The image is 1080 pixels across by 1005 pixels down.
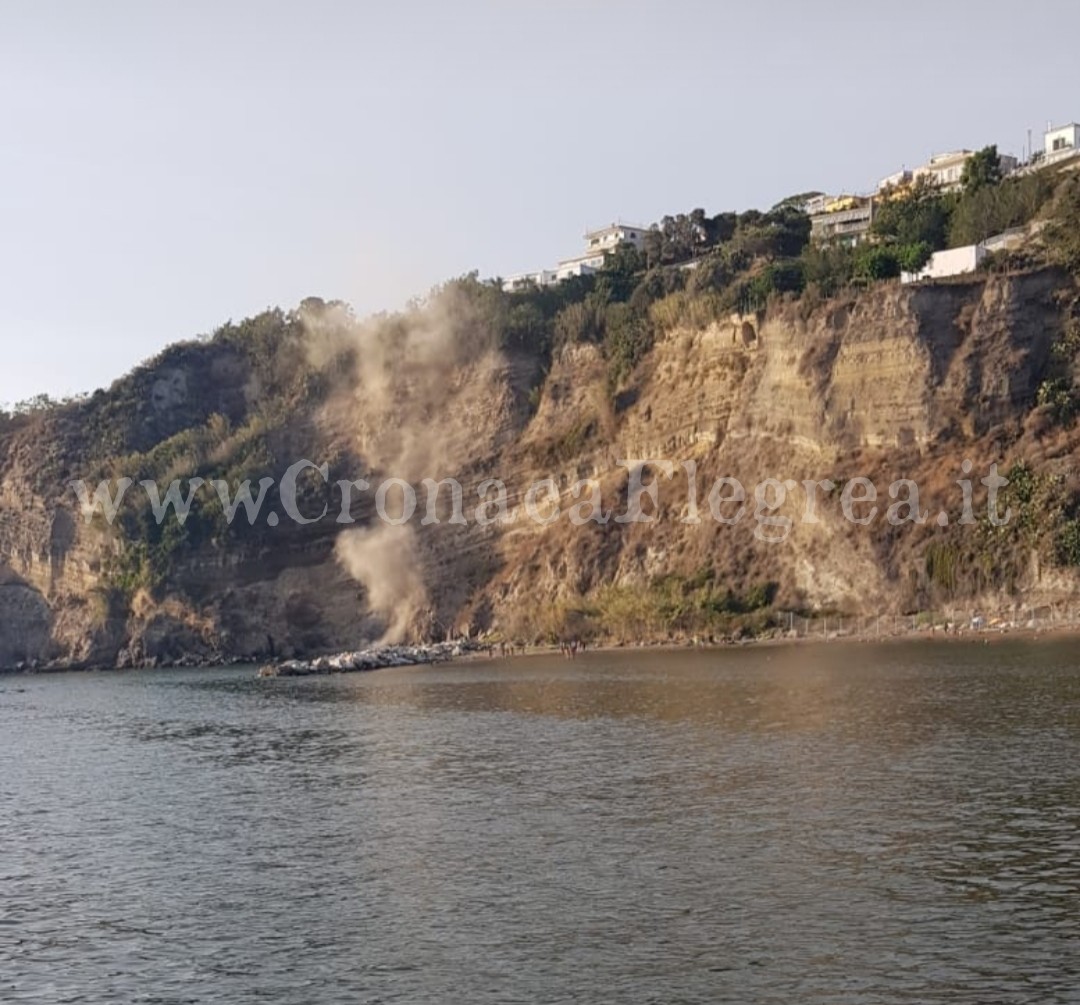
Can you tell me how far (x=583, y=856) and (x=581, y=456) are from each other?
69.5 m

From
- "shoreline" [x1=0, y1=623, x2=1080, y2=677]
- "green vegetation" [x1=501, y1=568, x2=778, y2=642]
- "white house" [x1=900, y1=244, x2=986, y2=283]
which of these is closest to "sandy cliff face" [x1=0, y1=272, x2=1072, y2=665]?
"green vegetation" [x1=501, y1=568, x2=778, y2=642]

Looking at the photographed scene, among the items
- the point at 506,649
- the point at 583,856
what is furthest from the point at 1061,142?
the point at 583,856

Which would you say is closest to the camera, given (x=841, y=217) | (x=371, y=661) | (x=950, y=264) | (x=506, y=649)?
(x=950, y=264)

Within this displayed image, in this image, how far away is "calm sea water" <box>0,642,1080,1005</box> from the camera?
19719 mm

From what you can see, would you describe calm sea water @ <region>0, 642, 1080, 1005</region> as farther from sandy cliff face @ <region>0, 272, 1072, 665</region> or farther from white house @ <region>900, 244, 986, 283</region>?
white house @ <region>900, 244, 986, 283</region>

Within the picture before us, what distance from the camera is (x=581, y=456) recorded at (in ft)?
312

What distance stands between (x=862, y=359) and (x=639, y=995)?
65.8m

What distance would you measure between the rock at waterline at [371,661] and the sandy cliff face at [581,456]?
17.5 ft

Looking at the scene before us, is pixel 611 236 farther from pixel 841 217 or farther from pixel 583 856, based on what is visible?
pixel 583 856

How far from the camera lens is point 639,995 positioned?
61.2 feet

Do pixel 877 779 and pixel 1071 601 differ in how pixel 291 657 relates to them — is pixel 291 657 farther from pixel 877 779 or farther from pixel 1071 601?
pixel 877 779

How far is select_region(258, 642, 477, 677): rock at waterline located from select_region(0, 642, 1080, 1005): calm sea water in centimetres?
3754

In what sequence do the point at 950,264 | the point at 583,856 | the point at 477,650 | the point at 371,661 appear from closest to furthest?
the point at 583,856, the point at 950,264, the point at 371,661, the point at 477,650

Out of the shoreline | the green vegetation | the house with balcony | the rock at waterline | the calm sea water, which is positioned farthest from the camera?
the house with balcony
